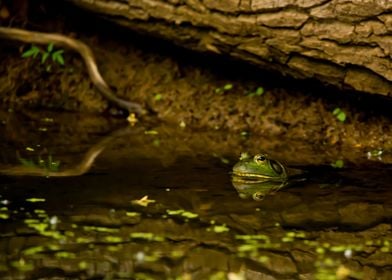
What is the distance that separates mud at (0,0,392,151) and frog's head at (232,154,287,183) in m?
1.32

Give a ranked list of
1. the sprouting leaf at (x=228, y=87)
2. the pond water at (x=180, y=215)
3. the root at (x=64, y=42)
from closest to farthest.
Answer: the pond water at (x=180, y=215) < the sprouting leaf at (x=228, y=87) < the root at (x=64, y=42)

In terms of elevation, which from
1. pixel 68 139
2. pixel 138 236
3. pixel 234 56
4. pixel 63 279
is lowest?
pixel 63 279

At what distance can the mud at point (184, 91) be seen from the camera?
6383 mm

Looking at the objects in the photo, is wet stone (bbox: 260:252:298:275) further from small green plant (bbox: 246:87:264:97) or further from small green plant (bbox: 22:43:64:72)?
small green plant (bbox: 22:43:64:72)

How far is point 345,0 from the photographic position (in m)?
5.51

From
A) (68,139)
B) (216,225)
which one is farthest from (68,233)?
(68,139)

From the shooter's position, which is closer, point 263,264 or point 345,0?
point 263,264

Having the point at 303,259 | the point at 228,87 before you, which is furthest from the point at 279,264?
the point at 228,87

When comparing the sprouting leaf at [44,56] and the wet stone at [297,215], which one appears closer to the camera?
the wet stone at [297,215]

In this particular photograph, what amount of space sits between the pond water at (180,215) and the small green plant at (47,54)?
4.84 ft

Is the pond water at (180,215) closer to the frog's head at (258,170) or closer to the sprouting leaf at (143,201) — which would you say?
the sprouting leaf at (143,201)

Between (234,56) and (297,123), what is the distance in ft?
2.70

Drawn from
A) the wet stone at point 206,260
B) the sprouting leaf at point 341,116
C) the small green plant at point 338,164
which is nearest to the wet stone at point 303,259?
the wet stone at point 206,260

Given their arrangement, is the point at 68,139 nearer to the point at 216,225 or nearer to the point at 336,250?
the point at 216,225
